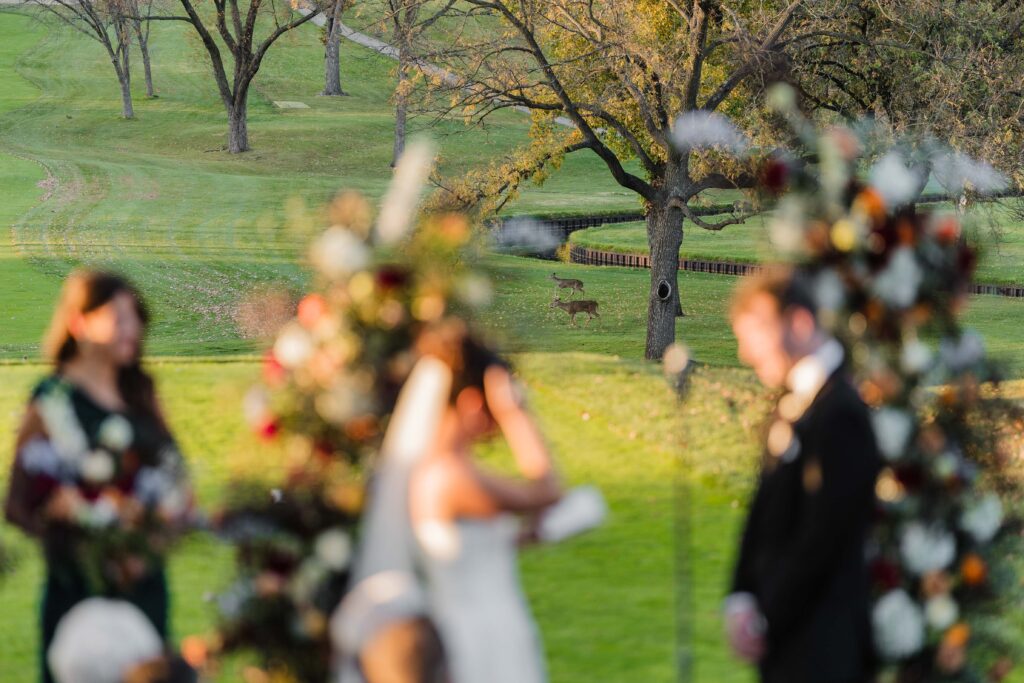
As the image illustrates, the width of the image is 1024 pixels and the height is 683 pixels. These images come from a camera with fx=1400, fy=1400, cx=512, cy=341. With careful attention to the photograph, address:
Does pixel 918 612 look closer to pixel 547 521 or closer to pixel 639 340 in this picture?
pixel 547 521

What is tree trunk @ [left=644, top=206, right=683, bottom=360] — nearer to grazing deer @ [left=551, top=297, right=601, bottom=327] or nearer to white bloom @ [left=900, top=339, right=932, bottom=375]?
grazing deer @ [left=551, top=297, right=601, bottom=327]

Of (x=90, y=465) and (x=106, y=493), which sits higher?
(x=90, y=465)

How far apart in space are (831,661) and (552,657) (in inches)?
111

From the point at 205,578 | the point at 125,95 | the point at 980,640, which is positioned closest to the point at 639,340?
the point at 205,578

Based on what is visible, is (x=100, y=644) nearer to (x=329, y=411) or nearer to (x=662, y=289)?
(x=329, y=411)

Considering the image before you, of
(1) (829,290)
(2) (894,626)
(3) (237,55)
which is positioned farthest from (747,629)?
(3) (237,55)

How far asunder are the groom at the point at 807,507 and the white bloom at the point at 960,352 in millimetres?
1670

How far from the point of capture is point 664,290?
25.1 meters

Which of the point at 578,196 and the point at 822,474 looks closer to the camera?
the point at 822,474

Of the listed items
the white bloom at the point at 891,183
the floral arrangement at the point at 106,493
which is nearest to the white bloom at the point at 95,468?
the floral arrangement at the point at 106,493

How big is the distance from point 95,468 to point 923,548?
3348mm

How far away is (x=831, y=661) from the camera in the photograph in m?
4.70

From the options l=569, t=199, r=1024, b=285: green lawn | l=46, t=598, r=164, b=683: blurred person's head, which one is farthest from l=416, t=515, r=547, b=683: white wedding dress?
l=569, t=199, r=1024, b=285: green lawn

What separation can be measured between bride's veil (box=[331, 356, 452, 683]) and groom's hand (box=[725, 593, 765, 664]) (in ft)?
3.53
